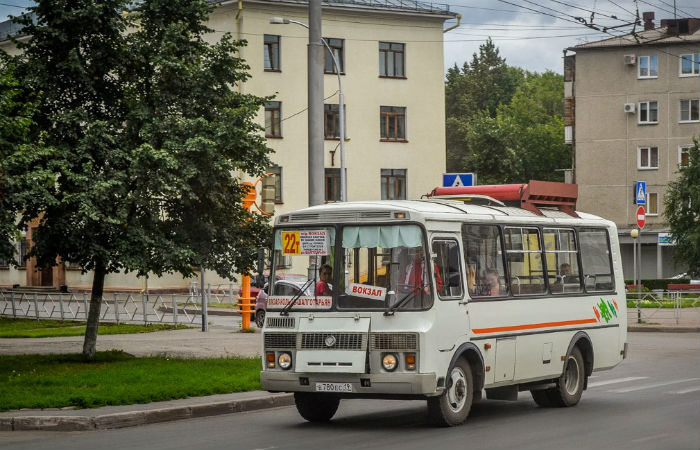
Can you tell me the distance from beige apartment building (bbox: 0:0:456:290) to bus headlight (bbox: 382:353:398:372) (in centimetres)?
4221

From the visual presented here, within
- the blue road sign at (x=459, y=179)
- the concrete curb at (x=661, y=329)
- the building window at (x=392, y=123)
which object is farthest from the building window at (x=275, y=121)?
the blue road sign at (x=459, y=179)

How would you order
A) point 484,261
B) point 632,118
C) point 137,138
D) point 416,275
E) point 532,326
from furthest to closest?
point 632,118 < point 137,138 < point 532,326 < point 484,261 < point 416,275

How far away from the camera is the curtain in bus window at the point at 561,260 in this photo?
51.7 ft

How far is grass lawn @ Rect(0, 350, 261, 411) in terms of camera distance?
15.0 meters

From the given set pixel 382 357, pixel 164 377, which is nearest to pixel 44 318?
pixel 164 377

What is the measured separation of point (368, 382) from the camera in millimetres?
12727

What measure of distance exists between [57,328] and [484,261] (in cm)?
2272

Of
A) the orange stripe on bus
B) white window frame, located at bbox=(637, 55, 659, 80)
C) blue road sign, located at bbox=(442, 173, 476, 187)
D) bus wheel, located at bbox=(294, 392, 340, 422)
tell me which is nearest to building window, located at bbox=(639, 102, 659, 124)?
white window frame, located at bbox=(637, 55, 659, 80)

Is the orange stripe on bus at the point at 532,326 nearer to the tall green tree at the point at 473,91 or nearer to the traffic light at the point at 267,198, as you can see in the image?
the traffic light at the point at 267,198

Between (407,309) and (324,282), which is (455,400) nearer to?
(407,309)

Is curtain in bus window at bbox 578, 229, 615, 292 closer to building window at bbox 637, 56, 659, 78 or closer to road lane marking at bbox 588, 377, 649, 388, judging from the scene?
road lane marking at bbox 588, 377, 649, 388

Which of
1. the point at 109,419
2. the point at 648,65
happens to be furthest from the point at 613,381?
the point at 648,65

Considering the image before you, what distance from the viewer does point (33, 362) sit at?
67.4ft

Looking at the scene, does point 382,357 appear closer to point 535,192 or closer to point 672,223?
point 535,192
